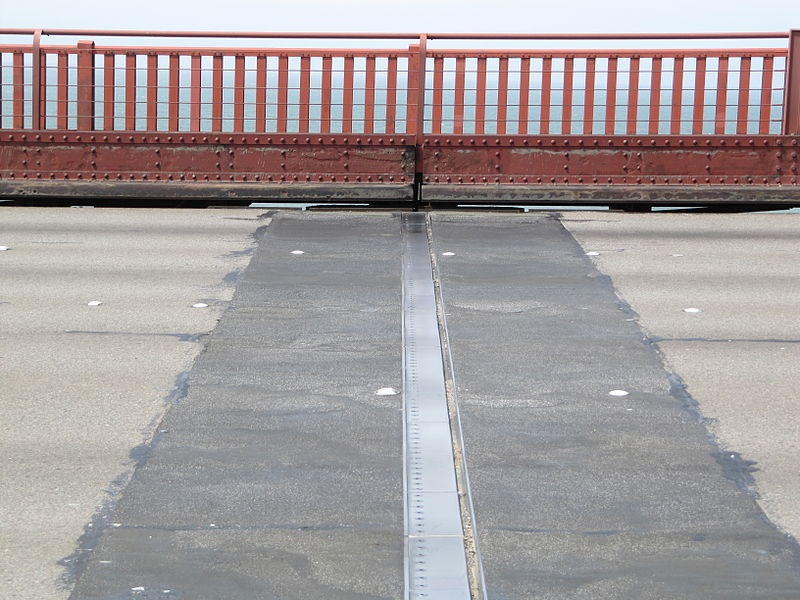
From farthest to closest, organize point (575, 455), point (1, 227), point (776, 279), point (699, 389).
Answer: point (1, 227), point (776, 279), point (699, 389), point (575, 455)

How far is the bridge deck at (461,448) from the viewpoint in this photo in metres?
4.92

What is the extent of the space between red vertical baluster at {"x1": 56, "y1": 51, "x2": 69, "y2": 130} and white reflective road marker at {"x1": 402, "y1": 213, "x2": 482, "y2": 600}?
21.3 ft

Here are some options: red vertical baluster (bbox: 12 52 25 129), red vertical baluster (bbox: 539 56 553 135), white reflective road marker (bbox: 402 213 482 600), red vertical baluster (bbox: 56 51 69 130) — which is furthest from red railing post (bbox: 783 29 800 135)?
red vertical baluster (bbox: 12 52 25 129)

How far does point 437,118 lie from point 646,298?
516cm

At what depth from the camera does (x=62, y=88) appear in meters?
14.7

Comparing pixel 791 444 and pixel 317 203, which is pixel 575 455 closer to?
pixel 791 444

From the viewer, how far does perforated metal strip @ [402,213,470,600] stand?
16.1 ft

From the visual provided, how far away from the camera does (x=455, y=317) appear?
9266 mm

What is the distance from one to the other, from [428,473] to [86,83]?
32.4ft

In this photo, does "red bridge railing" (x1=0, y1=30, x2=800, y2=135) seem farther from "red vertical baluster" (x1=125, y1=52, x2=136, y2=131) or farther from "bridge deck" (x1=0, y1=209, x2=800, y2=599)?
"bridge deck" (x1=0, y1=209, x2=800, y2=599)

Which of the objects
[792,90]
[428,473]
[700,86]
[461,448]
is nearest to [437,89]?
[700,86]

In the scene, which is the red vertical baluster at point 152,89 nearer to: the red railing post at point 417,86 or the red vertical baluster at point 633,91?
the red railing post at point 417,86

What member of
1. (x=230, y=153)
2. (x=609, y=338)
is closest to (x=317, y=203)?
(x=230, y=153)

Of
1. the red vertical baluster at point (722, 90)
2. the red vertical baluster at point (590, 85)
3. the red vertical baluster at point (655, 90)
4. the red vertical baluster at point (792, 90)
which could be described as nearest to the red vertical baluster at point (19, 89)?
the red vertical baluster at point (590, 85)
